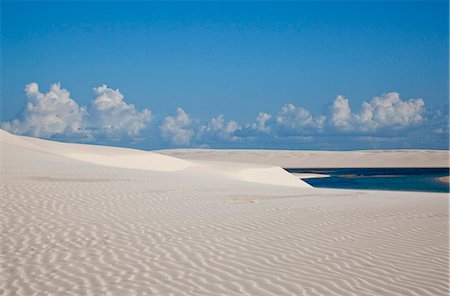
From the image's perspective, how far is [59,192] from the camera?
15.1 metres

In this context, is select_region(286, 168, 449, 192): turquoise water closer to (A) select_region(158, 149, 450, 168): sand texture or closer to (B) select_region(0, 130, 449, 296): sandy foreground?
(B) select_region(0, 130, 449, 296): sandy foreground

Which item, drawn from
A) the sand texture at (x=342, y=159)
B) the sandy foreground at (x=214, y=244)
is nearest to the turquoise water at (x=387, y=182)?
the sandy foreground at (x=214, y=244)

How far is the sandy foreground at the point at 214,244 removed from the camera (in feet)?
20.9

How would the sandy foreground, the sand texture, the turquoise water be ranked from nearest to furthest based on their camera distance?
the sandy foreground < the turquoise water < the sand texture

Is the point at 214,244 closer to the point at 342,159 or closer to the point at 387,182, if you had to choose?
the point at 387,182

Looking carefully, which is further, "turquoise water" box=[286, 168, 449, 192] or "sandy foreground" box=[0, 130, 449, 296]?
"turquoise water" box=[286, 168, 449, 192]

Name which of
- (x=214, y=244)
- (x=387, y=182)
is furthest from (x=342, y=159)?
(x=214, y=244)

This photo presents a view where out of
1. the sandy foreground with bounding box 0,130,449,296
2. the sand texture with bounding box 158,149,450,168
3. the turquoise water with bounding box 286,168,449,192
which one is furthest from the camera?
the sand texture with bounding box 158,149,450,168

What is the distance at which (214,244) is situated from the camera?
8.68 m

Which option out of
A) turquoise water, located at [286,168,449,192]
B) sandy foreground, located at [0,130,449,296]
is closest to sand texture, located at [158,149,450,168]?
turquoise water, located at [286,168,449,192]

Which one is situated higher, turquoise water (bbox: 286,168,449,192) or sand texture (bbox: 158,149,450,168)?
sand texture (bbox: 158,149,450,168)

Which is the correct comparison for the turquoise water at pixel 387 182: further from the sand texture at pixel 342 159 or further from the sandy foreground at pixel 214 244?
the sand texture at pixel 342 159

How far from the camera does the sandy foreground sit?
636cm

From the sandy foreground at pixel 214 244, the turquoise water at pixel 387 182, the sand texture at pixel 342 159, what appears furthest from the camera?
the sand texture at pixel 342 159
